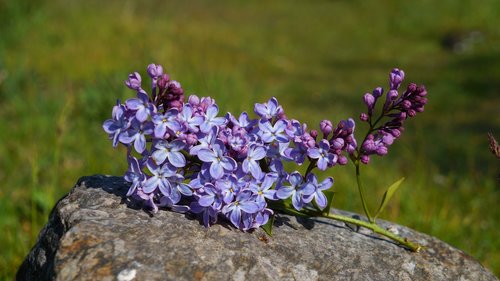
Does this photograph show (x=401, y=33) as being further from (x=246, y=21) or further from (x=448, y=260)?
(x=448, y=260)

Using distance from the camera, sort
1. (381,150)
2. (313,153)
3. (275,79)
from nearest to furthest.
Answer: (313,153), (381,150), (275,79)

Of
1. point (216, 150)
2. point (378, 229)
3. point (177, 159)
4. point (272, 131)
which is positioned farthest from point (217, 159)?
point (378, 229)

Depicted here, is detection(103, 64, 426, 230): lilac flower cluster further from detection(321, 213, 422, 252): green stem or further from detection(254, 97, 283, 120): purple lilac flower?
detection(321, 213, 422, 252): green stem

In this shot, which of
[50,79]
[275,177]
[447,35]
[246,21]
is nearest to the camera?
[275,177]

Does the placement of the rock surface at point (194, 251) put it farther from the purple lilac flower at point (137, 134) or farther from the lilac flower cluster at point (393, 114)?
the lilac flower cluster at point (393, 114)

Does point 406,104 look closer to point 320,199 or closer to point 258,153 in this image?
point 320,199

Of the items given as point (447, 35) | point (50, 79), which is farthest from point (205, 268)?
point (447, 35)
